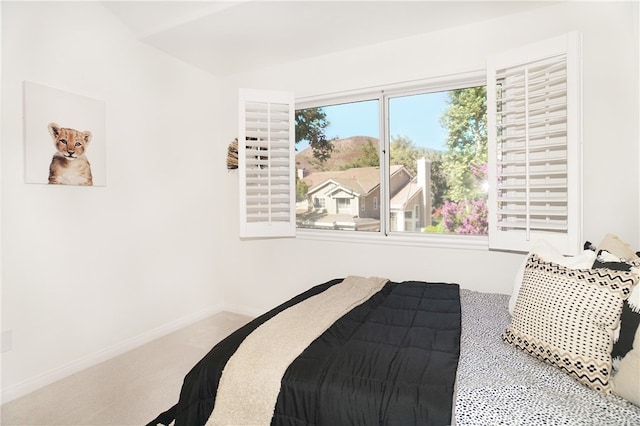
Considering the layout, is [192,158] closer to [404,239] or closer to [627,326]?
[404,239]

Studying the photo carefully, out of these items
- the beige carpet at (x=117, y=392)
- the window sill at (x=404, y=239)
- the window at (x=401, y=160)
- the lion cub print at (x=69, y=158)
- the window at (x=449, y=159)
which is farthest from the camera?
the window at (x=401, y=160)

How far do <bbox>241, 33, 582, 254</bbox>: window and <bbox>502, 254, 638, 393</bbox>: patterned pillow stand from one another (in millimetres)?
1011

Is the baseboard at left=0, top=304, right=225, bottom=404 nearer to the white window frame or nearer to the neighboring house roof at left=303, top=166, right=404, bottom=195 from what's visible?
the white window frame

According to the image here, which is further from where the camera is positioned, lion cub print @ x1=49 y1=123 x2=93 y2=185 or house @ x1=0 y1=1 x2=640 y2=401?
lion cub print @ x1=49 y1=123 x2=93 y2=185

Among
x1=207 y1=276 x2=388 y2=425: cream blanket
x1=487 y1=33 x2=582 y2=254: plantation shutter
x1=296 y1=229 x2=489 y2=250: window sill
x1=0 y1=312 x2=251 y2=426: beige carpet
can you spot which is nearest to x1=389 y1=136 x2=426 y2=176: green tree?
x1=296 y1=229 x2=489 y2=250: window sill

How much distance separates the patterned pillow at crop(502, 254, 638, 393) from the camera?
1073 millimetres

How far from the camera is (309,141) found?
3.35m

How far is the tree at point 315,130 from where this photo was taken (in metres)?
3.28

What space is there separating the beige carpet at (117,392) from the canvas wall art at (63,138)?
1331 millimetres

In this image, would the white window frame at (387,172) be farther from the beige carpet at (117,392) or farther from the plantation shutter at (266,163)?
the beige carpet at (117,392)

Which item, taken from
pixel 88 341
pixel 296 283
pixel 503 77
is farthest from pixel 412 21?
pixel 88 341

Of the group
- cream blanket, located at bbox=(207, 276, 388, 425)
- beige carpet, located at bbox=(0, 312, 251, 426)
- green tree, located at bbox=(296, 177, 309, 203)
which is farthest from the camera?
green tree, located at bbox=(296, 177, 309, 203)

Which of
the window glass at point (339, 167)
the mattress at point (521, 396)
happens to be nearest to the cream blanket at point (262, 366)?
the mattress at point (521, 396)

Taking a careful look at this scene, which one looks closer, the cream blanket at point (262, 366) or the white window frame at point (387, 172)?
the cream blanket at point (262, 366)
